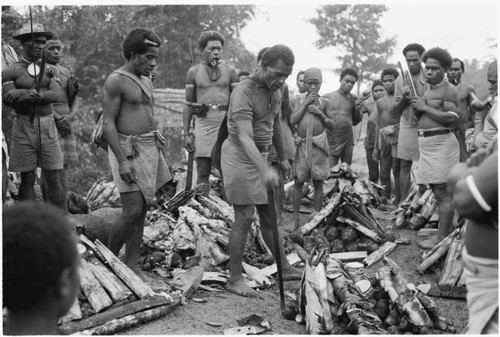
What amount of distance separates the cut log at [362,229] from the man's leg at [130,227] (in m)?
2.84

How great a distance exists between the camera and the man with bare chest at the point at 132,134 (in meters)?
5.39

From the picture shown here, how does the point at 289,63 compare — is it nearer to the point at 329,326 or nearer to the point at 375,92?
the point at 329,326

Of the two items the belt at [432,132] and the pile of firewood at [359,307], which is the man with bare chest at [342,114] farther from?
the pile of firewood at [359,307]

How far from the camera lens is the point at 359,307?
5016mm

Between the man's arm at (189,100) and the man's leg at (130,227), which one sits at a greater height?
the man's arm at (189,100)

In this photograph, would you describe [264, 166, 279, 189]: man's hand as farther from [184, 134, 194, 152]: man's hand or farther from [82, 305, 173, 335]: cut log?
[184, 134, 194, 152]: man's hand

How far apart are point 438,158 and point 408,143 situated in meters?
1.88

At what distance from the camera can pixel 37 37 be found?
657 centimetres

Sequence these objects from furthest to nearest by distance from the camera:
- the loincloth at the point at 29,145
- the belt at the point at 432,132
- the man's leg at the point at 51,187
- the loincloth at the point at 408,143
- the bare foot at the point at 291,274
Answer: the loincloth at the point at 408,143 → the belt at the point at 432,132 → the man's leg at the point at 51,187 → the loincloth at the point at 29,145 → the bare foot at the point at 291,274

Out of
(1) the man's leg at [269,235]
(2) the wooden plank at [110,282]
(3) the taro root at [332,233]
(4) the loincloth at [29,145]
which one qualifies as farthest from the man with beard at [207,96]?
(2) the wooden plank at [110,282]

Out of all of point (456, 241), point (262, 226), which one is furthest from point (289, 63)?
point (456, 241)

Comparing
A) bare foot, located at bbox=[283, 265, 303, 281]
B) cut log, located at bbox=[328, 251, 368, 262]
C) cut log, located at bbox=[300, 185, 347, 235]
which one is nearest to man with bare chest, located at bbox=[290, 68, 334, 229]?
cut log, located at bbox=[300, 185, 347, 235]

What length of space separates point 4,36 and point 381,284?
7383 millimetres

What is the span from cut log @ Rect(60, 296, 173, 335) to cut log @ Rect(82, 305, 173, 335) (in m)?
0.05
